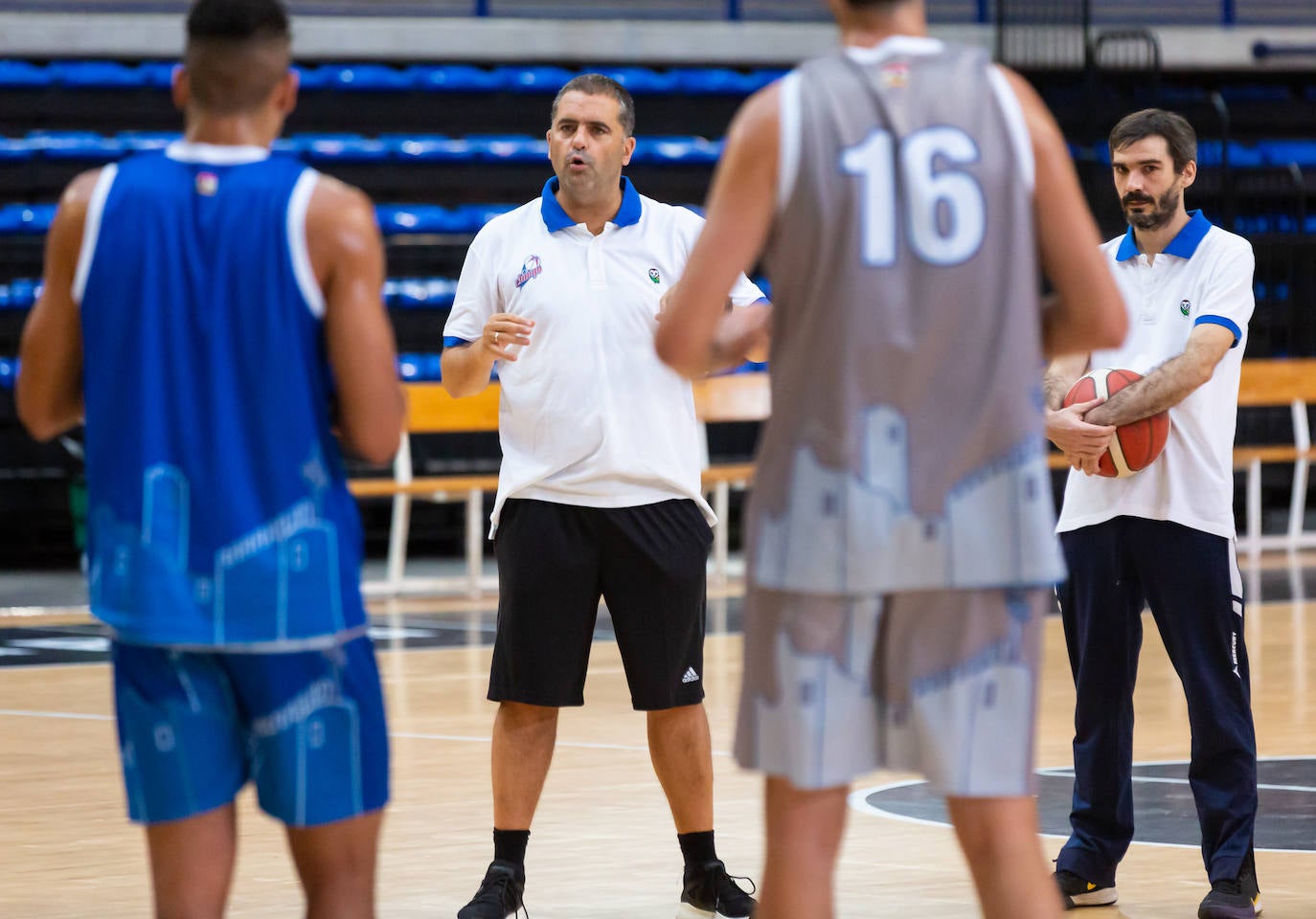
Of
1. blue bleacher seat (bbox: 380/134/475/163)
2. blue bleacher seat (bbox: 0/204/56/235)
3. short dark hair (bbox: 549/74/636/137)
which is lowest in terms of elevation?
short dark hair (bbox: 549/74/636/137)

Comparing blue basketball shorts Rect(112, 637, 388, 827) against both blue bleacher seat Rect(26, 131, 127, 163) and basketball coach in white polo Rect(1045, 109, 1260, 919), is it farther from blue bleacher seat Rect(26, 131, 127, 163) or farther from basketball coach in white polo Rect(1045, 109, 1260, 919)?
blue bleacher seat Rect(26, 131, 127, 163)

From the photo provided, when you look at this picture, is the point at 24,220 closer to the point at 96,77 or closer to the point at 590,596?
the point at 96,77

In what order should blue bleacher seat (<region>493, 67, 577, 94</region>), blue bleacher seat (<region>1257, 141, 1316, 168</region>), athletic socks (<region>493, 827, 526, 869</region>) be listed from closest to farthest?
athletic socks (<region>493, 827, 526, 869</region>) → blue bleacher seat (<region>493, 67, 577, 94</region>) → blue bleacher seat (<region>1257, 141, 1316, 168</region>)

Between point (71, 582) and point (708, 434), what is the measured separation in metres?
4.60

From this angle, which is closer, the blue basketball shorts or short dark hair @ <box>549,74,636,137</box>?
the blue basketball shorts

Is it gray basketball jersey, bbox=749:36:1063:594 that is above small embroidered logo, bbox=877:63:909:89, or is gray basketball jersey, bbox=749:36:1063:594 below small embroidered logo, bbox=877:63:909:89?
below

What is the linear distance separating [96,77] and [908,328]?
12090 mm

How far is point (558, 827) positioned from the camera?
17.9 feet

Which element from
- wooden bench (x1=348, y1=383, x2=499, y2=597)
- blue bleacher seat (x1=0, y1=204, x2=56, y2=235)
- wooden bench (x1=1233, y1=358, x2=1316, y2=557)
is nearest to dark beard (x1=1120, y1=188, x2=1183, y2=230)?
wooden bench (x1=348, y1=383, x2=499, y2=597)

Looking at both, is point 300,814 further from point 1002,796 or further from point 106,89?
point 106,89

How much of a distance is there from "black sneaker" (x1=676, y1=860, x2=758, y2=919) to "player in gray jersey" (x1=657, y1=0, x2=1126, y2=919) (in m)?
1.78

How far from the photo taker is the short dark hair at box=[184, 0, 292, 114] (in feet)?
8.76

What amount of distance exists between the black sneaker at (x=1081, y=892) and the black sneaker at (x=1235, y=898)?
8.5 inches

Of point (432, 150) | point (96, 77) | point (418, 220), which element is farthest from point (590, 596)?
point (96, 77)
